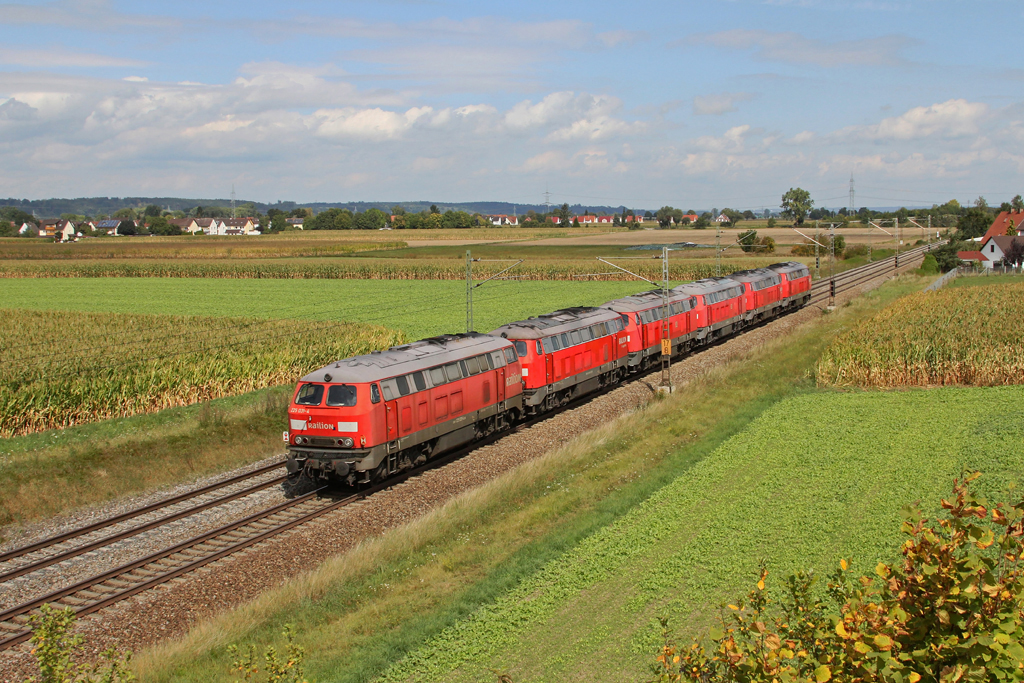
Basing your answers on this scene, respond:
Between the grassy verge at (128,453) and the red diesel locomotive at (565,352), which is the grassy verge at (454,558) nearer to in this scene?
the red diesel locomotive at (565,352)

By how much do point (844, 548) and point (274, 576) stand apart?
1145 centimetres

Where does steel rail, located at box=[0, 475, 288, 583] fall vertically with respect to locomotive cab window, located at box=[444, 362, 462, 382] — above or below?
below

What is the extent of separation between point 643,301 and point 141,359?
2264 cm

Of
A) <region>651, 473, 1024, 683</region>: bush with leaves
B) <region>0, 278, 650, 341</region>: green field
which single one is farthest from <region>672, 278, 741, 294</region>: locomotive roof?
<region>651, 473, 1024, 683</region>: bush with leaves

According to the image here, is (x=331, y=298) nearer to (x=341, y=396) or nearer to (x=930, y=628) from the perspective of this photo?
(x=341, y=396)

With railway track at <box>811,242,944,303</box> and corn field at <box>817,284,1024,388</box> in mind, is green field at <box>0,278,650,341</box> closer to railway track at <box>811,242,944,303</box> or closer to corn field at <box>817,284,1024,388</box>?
railway track at <box>811,242,944,303</box>

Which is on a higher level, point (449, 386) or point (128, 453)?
point (449, 386)

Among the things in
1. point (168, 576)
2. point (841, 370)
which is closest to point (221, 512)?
point (168, 576)

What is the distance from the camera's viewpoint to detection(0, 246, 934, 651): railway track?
15867 mm

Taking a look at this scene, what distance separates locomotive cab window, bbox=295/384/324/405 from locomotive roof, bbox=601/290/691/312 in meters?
18.4

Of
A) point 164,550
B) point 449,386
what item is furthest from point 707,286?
point 164,550

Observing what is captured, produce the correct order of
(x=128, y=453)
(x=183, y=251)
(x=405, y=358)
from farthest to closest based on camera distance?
(x=183, y=251)
(x=128, y=453)
(x=405, y=358)

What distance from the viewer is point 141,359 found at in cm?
3297

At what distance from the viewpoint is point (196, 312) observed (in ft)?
195
